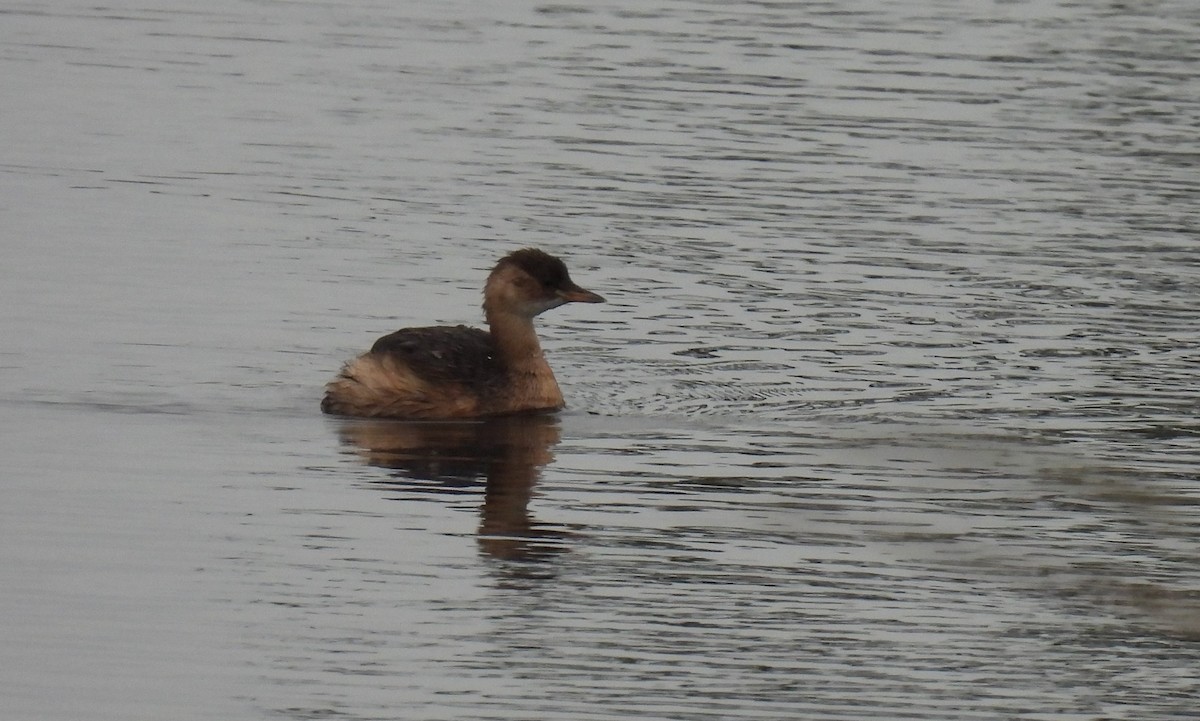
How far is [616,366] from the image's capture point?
13.9m

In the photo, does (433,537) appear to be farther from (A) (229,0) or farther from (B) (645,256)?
(A) (229,0)

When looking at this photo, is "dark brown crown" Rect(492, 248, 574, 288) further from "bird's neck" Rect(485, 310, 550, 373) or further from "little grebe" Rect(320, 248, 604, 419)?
"bird's neck" Rect(485, 310, 550, 373)

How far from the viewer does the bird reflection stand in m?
9.91

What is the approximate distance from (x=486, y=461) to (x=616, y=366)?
2330 mm

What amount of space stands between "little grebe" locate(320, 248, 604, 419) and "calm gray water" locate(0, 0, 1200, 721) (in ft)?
0.71

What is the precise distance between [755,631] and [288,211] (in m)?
10.0

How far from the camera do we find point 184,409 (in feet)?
40.5

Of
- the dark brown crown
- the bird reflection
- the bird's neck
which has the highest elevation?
the dark brown crown

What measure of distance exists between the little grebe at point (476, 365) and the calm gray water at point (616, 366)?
216 millimetres

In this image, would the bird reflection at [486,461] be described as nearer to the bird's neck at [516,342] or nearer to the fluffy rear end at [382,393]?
the fluffy rear end at [382,393]

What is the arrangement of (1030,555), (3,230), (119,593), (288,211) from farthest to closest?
(288,211)
(3,230)
(1030,555)
(119,593)

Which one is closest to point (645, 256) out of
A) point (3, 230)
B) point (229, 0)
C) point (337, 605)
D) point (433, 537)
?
point (3, 230)

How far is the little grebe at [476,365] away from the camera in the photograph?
41.4ft

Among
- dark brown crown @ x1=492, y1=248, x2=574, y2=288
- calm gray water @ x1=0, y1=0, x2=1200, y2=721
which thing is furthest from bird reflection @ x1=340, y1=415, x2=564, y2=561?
dark brown crown @ x1=492, y1=248, x2=574, y2=288
